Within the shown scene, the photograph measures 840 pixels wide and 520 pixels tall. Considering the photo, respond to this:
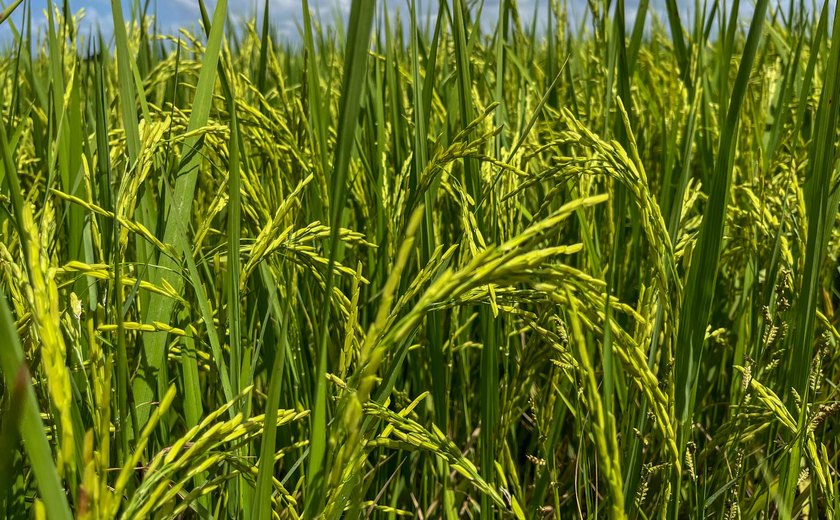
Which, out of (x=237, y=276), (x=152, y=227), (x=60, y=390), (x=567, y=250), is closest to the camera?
(x=60, y=390)

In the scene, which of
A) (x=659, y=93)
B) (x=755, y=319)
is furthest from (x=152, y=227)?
(x=659, y=93)

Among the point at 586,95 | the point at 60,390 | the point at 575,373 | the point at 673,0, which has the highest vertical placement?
the point at 673,0

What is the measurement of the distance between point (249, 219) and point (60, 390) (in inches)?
29.1

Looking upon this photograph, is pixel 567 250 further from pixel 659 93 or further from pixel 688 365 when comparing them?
pixel 659 93

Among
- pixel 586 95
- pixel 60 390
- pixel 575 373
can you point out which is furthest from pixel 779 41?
pixel 60 390

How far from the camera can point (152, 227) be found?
1054mm

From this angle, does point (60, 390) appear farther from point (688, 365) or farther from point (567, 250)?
point (688, 365)

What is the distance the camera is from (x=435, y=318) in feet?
3.29

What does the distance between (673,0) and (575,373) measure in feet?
3.14

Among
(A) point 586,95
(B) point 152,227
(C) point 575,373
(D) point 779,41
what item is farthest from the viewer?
(D) point 779,41

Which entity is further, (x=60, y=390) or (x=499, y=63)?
(x=499, y=63)

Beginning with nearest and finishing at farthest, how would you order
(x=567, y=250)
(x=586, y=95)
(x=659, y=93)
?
(x=567, y=250) < (x=586, y=95) < (x=659, y=93)

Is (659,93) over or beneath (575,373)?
over

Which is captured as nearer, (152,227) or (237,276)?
(237,276)
